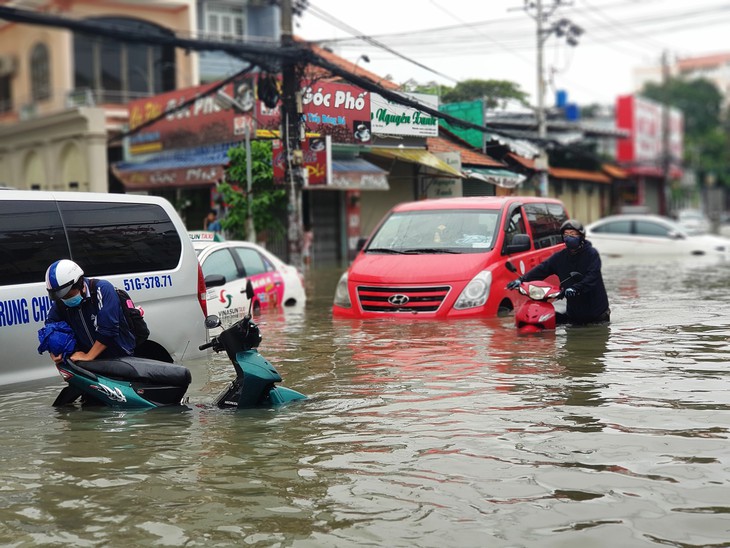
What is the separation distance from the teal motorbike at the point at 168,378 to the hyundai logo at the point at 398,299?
173 inches

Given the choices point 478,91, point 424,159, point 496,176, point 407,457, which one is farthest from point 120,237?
point 478,91

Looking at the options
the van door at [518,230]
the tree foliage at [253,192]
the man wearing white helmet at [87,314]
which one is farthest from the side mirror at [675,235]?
the man wearing white helmet at [87,314]

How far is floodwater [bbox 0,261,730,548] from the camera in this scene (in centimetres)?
482

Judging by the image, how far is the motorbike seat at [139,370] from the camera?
757cm

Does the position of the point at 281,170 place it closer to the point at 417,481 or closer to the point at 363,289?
the point at 363,289

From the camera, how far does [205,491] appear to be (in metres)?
5.55

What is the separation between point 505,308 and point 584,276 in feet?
4.30

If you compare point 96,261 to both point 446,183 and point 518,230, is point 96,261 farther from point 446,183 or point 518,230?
point 446,183

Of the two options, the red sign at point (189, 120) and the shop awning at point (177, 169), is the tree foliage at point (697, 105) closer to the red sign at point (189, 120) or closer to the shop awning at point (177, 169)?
the red sign at point (189, 120)

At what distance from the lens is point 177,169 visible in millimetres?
27703

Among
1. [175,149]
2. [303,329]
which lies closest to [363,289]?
[303,329]

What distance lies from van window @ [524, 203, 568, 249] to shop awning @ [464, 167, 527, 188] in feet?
8.06

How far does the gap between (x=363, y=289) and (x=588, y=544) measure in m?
8.20

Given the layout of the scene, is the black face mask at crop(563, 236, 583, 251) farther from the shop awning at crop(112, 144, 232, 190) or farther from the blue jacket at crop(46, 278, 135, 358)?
the shop awning at crop(112, 144, 232, 190)
